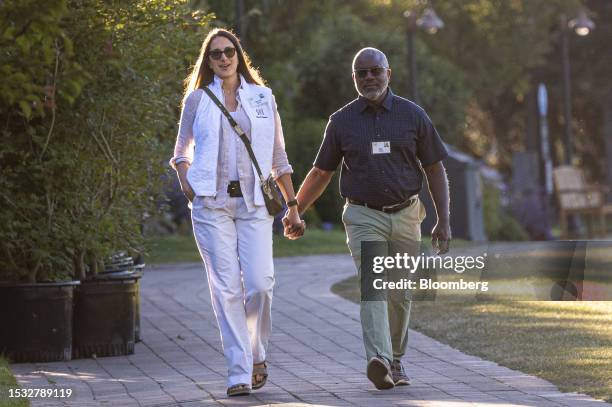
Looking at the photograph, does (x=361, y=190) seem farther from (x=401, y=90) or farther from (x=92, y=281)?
(x=401, y=90)

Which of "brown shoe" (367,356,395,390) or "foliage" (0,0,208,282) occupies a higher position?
"foliage" (0,0,208,282)

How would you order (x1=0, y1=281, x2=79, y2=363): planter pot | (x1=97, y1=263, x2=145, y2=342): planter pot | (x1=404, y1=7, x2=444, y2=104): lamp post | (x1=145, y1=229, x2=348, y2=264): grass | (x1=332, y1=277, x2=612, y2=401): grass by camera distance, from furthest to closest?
(x1=404, y1=7, x2=444, y2=104): lamp post < (x1=145, y1=229, x2=348, y2=264): grass < (x1=97, y1=263, x2=145, y2=342): planter pot < (x1=0, y1=281, x2=79, y2=363): planter pot < (x1=332, y1=277, x2=612, y2=401): grass

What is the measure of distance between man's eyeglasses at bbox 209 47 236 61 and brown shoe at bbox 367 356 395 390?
1.81m

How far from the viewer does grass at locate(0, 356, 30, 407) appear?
299 inches

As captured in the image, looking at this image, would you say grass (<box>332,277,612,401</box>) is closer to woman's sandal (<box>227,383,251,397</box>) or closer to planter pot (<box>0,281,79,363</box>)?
woman's sandal (<box>227,383,251,397</box>)

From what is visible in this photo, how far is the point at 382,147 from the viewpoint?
25.3 ft

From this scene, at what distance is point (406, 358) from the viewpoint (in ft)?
30.8

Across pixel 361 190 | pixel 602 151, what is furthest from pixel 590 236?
pixel 602 151

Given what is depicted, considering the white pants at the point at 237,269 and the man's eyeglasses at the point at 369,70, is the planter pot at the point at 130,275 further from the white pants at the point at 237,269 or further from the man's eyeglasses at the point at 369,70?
the man's eyeglasses at the point at 369,70

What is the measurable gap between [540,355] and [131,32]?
3.62 meters

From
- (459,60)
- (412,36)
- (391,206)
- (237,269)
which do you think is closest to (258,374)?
(237,269)

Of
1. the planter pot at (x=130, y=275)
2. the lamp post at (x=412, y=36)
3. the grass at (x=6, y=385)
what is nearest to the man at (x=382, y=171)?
the grass at (x=6, y=385)

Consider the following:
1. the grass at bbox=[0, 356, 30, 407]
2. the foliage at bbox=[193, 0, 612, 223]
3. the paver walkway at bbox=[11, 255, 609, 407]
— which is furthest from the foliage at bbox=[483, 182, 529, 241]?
the grass at bbox=[0, 356, 30, 407]

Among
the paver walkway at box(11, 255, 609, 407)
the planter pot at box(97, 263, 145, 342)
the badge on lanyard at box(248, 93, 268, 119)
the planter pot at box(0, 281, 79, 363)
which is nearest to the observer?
the paver walkway at box(11, 255, 609, 407)
